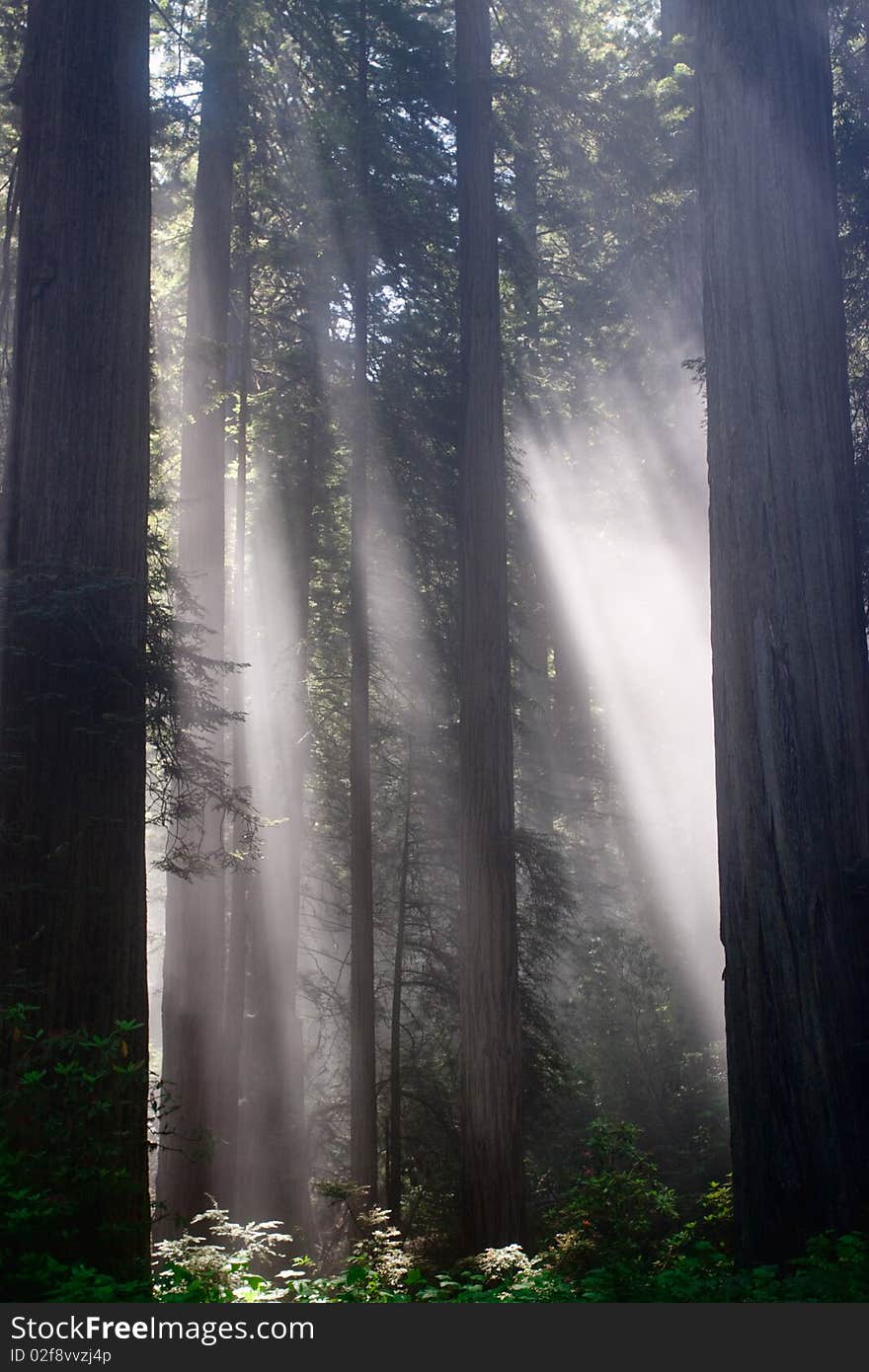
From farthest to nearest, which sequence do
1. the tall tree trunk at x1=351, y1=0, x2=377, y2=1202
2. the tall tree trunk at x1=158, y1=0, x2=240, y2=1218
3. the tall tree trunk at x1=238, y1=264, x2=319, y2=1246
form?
the tall tree trunk at x1=238, y1=264, x2=319, y2=1246 < the tall tree trunk at x1=351, y1=0, x2=377, y2=1202 < the tall tree trunk at x1=158, y1=0, x2=240, y2=1218

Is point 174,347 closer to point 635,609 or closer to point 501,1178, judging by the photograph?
point 635,609

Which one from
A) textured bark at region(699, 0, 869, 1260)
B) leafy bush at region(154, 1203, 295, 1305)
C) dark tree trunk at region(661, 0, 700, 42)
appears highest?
dark tree trunk at region(661, 0, 700, 42)

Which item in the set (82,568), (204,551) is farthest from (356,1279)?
(204,551)

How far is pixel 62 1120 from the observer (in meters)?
5.08

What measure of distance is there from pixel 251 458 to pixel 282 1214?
11.6 m

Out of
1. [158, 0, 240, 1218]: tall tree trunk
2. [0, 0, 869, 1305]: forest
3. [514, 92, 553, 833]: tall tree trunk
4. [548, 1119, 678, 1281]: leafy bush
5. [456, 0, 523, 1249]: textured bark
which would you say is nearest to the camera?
[0, 0, 869, 1305]: forest

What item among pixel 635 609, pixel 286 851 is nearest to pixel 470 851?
pixel 286 851

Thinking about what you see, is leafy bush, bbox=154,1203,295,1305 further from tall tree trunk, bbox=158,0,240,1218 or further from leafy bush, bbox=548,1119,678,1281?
tall tree trunk, bbox=158,0,240,1218

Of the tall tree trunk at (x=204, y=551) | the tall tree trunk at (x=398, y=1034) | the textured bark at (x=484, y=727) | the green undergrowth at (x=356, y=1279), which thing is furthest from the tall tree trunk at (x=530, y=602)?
the green undergrowth at (x=356, y=1279)

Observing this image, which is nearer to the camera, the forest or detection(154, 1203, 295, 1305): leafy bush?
detection(154, 1203, 295, 1305): leafy bush

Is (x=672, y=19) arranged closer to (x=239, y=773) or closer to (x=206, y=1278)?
(x=239, y=773)

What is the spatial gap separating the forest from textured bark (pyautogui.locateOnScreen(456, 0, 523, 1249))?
1.8 inches

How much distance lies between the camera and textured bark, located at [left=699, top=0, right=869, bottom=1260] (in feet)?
16.1

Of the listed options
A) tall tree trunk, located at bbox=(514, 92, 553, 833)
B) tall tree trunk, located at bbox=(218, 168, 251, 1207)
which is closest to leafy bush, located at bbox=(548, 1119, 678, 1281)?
tall tree trunk, located at bbox=(218, 168, 251, 1207)
